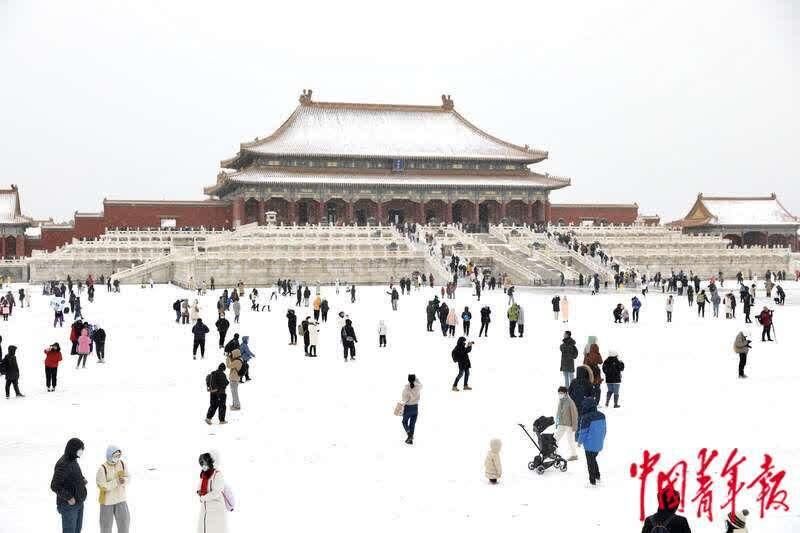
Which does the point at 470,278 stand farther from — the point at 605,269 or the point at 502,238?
the point at 502,238

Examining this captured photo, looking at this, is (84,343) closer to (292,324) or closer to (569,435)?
(292,324)

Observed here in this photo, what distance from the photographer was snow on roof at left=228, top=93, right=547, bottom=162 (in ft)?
230

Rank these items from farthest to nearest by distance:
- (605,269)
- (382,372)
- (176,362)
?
(605,269) → (176,362) → (382,372)

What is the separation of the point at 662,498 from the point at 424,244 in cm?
4217

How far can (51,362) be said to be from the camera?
15680 millimetres

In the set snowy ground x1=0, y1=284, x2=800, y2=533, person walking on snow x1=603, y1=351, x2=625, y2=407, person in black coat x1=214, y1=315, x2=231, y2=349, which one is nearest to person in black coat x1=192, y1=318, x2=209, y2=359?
snowy ground x1=0, y1=284, x2=800, y2=533

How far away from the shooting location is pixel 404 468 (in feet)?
35.4

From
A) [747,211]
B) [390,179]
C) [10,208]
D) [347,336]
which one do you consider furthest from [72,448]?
[747,211]

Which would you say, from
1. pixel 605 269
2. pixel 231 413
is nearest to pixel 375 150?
pixel 605 269

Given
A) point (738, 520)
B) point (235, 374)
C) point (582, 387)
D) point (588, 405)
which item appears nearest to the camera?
point (738, 520)

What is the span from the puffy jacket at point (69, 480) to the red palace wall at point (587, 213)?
66305 mm

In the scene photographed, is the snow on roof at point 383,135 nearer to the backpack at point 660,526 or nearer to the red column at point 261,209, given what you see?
the red column at point 261,209

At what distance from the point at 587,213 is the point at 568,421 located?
63665 mm

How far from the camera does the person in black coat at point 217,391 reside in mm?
12883
